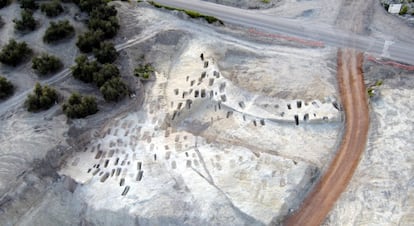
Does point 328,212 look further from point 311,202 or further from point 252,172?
point 252,172

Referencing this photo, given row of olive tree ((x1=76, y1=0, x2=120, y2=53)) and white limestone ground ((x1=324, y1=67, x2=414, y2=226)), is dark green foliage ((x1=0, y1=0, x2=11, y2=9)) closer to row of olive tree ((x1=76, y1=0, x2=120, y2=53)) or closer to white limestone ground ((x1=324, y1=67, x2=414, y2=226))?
row of olive tree ((x1=76, y1=0, x2=120, y2=53))

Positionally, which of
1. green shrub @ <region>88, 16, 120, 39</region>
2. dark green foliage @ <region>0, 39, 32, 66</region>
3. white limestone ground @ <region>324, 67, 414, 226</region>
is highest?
green shrub @ <region>88, 16, 120, 39</region>

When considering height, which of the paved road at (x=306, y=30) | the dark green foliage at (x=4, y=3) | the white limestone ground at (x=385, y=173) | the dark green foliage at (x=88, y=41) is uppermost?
the paved road at (x=306, y=30)

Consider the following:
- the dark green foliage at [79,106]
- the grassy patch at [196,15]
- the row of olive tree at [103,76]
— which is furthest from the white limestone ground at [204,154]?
the grassy patch at [196,15]

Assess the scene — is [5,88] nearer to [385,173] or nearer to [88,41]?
[88,41]

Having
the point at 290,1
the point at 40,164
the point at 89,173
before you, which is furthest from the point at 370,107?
the point at 40,164

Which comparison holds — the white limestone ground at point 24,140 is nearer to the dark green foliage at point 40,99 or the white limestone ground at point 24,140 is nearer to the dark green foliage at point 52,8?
the dark green foliage at point 40,99

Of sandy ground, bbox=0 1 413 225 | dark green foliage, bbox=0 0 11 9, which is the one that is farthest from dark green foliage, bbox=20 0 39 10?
sandy ground, bbox=0 1 413 225
